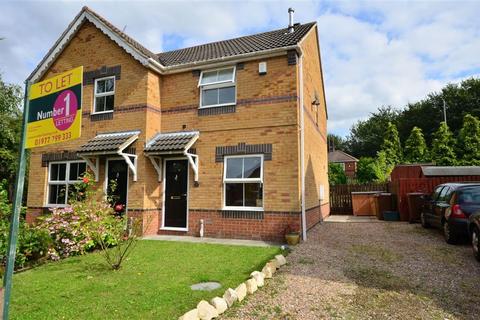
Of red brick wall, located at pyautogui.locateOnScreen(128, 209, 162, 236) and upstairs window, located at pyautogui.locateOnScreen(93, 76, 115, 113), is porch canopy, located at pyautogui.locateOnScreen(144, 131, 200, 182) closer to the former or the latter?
red brick wall, located at pyautogui.locateOnScreen(128, 209, 162, 236)

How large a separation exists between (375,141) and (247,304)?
59.2 m

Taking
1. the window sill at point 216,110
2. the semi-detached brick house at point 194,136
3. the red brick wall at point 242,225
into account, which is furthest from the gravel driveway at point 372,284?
the window sill at point 216,110

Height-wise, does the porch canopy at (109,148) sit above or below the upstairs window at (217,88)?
below

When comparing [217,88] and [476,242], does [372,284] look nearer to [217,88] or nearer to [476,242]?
[476,242]

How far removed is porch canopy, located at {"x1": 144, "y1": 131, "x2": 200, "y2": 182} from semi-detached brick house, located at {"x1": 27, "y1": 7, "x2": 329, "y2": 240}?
0.13ft

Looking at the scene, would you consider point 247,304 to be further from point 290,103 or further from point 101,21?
point 101,21

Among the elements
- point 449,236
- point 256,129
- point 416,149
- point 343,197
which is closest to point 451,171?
point 343,197

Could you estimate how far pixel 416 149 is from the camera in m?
33.0

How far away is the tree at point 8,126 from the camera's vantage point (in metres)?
20.4

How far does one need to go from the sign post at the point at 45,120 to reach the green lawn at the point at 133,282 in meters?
1.43

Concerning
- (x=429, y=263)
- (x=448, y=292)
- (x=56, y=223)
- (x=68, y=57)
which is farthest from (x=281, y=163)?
(x=68, y=57)

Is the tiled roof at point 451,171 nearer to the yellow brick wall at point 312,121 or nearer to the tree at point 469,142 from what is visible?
the yellow brick wall at point 312,121

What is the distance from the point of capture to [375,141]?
191 ft

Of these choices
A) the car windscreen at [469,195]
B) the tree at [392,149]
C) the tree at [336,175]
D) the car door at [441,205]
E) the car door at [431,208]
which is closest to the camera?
the car windscreen at [469,195]
